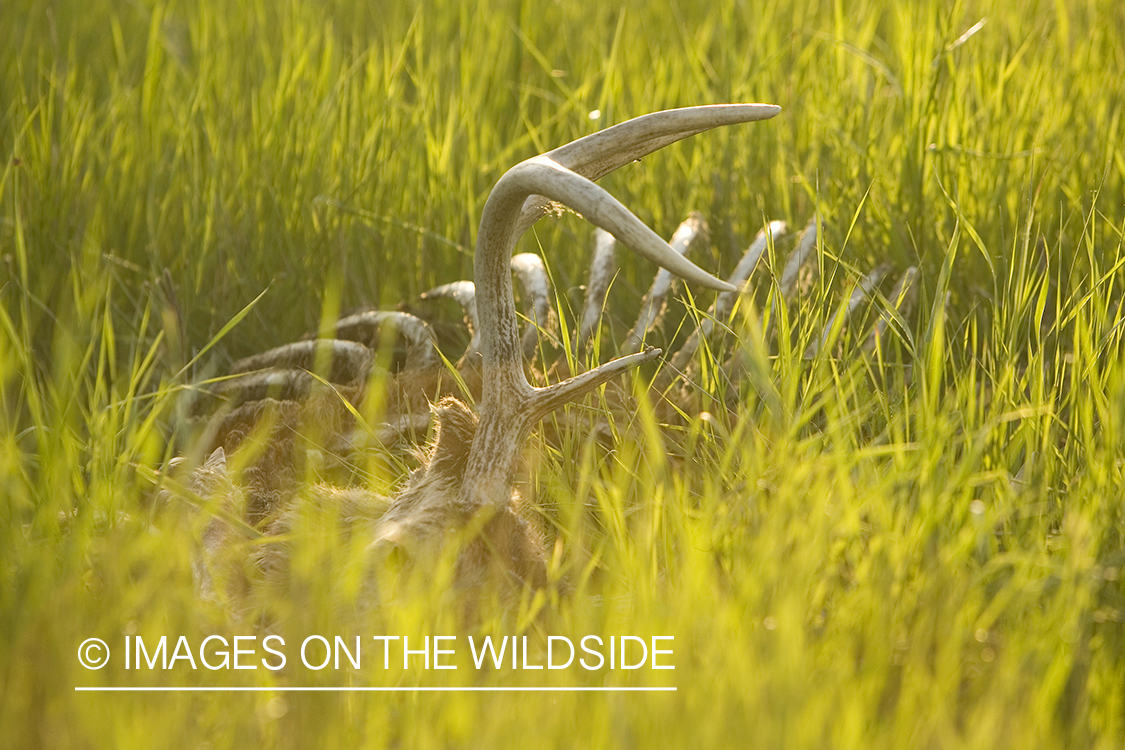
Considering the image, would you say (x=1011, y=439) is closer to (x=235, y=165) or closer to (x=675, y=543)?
(x=675, y=543)

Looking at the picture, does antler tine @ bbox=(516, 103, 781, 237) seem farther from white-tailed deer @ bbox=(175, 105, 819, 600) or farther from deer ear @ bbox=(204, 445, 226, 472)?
deer ear @ bbox=(204, 445, 226, 472)

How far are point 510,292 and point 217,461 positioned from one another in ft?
1.74

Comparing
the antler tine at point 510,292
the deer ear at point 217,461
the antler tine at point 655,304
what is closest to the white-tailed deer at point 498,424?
the antler tine at point 510,292

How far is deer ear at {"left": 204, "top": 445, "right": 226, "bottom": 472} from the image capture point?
139cm

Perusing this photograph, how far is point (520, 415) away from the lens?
48.4 inches

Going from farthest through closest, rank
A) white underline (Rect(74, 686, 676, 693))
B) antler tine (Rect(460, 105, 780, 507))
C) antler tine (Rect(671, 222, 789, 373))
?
antler tine (Rect(671, 222, 789, 373)) → antler tine (Rect(460, 105, 780, 507)) → white underline (Rect(74, 686, 676, 693))

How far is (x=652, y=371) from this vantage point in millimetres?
1718

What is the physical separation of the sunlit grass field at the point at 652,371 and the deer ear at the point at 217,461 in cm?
8

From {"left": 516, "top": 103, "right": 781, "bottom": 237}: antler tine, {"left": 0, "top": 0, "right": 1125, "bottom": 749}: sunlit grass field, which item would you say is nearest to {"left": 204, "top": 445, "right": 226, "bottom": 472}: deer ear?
{"left": 0, "top": 0, "right": 1125, "bottom": 749}: sunlit grass field

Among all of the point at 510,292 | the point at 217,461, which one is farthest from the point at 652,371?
the point at 217,461

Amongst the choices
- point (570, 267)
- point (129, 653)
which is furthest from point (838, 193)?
point (129, 653)

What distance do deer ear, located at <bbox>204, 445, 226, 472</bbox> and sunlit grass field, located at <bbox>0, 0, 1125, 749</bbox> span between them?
0.08 m

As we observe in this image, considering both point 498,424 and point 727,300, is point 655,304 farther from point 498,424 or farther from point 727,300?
point 498,424

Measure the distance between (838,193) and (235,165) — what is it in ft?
4.60
